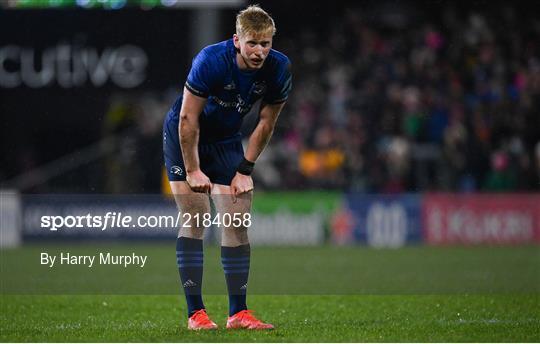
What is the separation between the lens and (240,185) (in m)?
7.46

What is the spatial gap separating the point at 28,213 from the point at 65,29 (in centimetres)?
361

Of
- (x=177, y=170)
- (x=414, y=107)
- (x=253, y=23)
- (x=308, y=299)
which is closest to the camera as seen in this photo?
(x=253, y=23)

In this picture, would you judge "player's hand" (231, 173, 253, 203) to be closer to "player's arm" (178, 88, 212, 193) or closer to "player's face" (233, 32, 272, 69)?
"player's arm" (178, 88, 212, 193)

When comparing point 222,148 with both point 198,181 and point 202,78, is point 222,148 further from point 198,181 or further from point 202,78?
point 202,78

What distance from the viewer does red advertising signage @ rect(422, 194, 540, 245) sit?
61.0 feet

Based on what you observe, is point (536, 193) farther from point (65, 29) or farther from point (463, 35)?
point (65, 29)

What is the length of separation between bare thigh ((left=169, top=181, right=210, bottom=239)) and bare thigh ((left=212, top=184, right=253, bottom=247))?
0.34ft

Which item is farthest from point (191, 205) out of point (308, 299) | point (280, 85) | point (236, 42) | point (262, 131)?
point (308, 299)

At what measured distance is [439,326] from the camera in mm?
7613

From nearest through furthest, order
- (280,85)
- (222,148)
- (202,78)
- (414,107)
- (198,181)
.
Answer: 1. (202,78)
2. (198,181)
3. (280,85)
4. (222,148)
5. (414,107)

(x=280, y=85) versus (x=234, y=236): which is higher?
(x=280, y=85)

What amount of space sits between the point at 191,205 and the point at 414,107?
13.2m

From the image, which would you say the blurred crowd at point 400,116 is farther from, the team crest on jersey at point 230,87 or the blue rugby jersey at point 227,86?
the team crest on jersey at point 230,87

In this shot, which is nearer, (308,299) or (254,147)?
(254,147)
